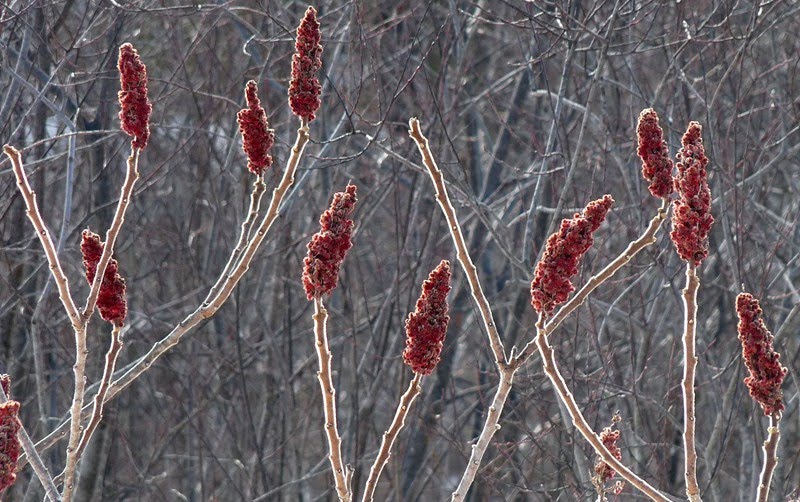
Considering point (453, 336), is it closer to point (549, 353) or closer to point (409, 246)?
point (409, 246)

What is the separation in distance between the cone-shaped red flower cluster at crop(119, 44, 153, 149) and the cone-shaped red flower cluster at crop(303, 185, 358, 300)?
40cm

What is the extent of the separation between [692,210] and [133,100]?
91 centimetres

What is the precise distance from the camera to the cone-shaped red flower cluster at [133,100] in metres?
1.80

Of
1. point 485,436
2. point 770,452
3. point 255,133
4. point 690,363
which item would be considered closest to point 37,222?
point 255,133

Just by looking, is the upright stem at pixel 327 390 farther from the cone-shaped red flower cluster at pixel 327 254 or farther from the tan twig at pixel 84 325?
the tan twig at pixel 84 325

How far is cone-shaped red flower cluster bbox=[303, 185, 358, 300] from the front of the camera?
1552 millimetres

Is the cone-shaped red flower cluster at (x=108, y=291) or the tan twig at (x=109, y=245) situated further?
the cone-shaped red flower cluster at (x=108, y=291)

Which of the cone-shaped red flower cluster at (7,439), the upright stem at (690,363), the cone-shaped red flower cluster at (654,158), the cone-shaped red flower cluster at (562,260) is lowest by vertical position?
the cone-shaped red flower cluster at (7,439)

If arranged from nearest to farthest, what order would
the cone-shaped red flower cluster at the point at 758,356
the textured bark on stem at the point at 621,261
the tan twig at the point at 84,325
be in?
the cone-shaped red flower cluster at the point at 758,356
the textured bark on stem at the point at 621,261
the tan twig at the point at 84,325

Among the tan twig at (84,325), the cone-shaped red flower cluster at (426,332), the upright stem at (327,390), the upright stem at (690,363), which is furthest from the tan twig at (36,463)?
the upright stem at (690,363)

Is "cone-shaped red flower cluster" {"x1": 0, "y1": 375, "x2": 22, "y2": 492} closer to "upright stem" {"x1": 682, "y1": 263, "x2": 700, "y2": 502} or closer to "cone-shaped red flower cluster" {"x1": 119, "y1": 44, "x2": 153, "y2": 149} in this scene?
"cone-shaped red flower cluster" {"x1": 119, "y1": 44, "x2": 153, "y2": 149}

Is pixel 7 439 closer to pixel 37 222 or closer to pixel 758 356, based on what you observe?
pixel 37 222

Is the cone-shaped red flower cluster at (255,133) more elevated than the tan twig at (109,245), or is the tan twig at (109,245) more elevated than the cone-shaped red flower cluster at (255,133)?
the cone-shaped red flower cluster at (255,133)

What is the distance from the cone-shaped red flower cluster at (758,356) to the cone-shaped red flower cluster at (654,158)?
0.65 feet
